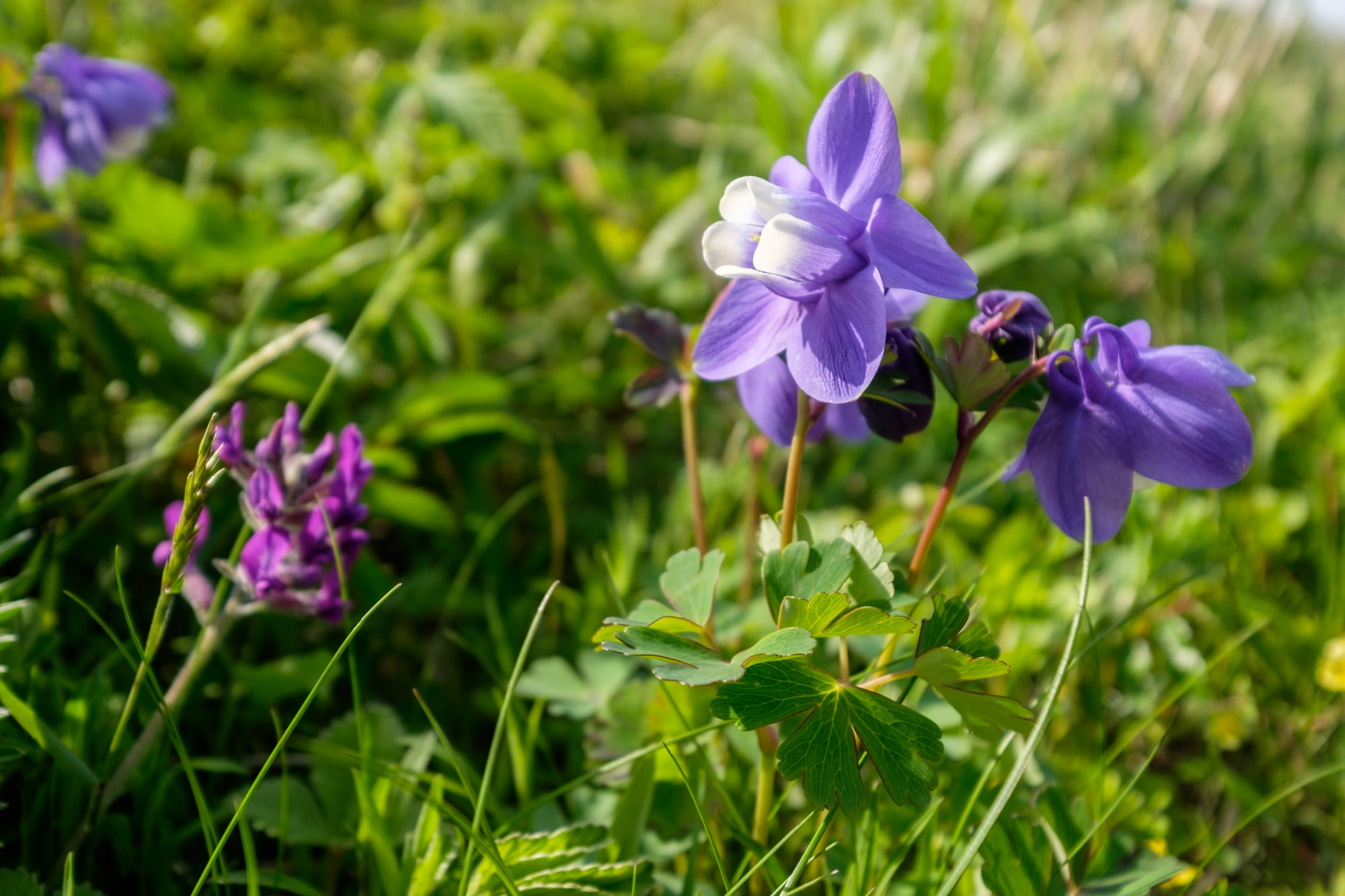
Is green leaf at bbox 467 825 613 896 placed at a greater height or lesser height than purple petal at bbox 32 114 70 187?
lesser

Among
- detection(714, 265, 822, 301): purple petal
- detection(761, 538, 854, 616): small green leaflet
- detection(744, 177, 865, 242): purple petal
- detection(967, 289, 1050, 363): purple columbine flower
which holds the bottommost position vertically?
detection(761, 538, 854, 616): small green leaflet

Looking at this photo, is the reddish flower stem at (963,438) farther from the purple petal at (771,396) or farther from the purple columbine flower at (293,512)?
the purple columbine flower at (293,512)

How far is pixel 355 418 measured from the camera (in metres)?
1.74

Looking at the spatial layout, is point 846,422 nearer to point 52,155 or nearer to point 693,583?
point 693,583

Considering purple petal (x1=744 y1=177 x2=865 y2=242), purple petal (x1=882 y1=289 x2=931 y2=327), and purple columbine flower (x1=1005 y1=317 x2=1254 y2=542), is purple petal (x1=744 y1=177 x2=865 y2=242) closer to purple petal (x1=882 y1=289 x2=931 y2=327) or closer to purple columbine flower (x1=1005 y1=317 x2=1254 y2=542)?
purple petal (x1=882 y1=289 x2=931 y2=327)

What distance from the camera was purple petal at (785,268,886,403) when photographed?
77cm

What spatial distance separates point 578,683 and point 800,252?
0.71 metres

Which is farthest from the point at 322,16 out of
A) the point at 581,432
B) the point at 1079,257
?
the point at 1079,257

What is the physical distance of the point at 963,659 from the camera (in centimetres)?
78

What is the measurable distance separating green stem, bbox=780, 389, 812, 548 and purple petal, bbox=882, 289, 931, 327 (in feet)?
0.41

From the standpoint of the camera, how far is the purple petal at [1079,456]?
2.72ft

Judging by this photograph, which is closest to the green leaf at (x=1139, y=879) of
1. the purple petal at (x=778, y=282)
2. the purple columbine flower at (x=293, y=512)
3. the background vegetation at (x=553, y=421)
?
the background vegetation at (x=553, y=421)

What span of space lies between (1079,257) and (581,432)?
6.14 feet

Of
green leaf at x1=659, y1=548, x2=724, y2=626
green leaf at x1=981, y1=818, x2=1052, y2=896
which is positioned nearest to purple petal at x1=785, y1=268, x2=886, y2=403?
green leaf at x1=659, y1=548, x2=724, y2=626
